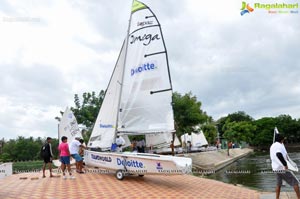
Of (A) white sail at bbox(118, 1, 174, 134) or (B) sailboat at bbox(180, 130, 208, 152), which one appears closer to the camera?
(A) white sail at bbox(118, 1, 174, 134)

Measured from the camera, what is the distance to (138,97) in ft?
42.1

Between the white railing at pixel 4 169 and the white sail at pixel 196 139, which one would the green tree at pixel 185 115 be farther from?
the white railing at pixel 4 169

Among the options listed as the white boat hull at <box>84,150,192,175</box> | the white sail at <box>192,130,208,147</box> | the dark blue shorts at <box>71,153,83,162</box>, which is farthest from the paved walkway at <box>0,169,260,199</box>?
the white sail at <box>192,130,208,147</box>

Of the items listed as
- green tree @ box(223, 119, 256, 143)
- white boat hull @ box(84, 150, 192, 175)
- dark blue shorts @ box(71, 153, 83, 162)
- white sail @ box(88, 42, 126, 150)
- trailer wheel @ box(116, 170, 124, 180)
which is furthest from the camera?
green tree @ box(223, 119, 256, 143)

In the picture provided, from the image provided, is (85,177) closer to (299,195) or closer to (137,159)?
(137,159)

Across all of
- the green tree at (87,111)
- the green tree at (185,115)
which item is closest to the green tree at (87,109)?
the green tree at (87,111)

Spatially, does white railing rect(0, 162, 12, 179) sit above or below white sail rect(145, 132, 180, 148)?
below

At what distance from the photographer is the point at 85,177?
13266 mm

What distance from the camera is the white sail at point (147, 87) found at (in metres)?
12.7

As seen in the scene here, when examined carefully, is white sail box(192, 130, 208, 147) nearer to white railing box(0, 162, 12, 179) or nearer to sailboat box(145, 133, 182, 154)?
white railing box(0, 162, 12, 179)

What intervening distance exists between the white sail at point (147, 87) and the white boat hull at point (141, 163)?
1.11m

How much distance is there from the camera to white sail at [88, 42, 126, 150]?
13172 millimetres

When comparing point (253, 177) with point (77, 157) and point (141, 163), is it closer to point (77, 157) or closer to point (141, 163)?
point (141, 163)

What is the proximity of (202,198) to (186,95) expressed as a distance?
2828cm
